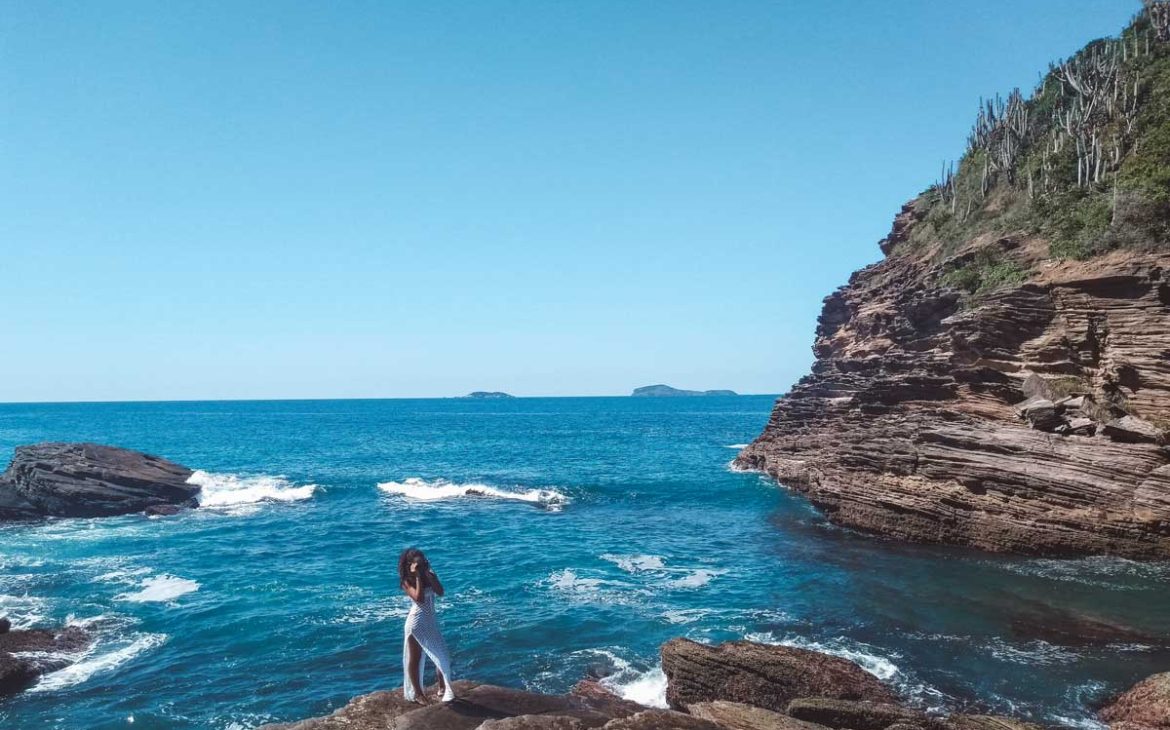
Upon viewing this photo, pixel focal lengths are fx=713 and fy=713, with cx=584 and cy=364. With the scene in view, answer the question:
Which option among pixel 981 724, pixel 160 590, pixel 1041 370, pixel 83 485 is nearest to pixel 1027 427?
pixel 1041 370

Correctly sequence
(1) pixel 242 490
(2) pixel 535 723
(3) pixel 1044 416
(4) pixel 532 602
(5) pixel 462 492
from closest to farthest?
(2) pixel 535 723 < (4) pixel 532 602 < (3) pixel 1044 416 < (5) pixel 462 492 < (1) pixel 242 490

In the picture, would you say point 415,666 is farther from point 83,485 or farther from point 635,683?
point 83,485

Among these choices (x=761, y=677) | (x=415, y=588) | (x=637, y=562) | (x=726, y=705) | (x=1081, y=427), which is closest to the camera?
(x=415, y=588)

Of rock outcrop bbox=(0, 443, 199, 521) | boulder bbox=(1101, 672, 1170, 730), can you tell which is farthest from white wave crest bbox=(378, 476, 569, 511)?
boulder bbox=(1101, 672, 1170, 730)

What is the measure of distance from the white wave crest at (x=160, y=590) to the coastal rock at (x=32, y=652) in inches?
125

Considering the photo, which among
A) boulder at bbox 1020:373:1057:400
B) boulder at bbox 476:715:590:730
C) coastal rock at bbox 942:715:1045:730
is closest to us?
boulder at bbox 476:715:590:730

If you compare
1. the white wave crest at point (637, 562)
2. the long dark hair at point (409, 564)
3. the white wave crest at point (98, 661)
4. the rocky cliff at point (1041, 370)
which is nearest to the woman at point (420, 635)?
the long dark hair at point (409, 564)

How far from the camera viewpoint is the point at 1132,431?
936 inches

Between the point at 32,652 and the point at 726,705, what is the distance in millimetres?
16876

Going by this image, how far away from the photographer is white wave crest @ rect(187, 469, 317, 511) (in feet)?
141

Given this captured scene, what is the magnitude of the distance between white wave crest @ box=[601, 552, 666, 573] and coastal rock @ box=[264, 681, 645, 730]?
1575cm

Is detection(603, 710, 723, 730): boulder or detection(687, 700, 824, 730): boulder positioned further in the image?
detection(687, 700, 824, 730): boulder

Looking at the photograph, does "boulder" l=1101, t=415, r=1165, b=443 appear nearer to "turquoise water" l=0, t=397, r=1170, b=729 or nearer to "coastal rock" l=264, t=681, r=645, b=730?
"turquoise water" l=0, t=397, r=1170, b=729

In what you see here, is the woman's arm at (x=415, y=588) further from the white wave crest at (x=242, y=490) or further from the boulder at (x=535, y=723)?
the white wave crest at (x=242, y=490)
